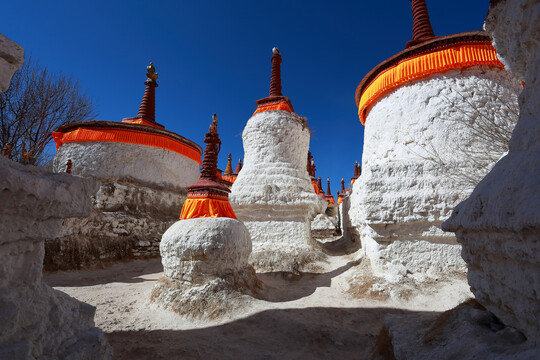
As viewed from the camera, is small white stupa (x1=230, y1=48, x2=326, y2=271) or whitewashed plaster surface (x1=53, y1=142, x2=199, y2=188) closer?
small white stupa (x1=230, y1=48, x2=326, y2=271)

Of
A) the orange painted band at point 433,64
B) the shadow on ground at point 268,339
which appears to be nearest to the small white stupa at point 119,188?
the shadow on ground at point 268,339

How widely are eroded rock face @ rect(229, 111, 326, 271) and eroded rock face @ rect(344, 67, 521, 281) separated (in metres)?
2.04

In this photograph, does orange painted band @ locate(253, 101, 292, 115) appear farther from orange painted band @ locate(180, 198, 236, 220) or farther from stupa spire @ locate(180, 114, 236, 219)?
orange painted band @ locate(180, 198, 236, 220)

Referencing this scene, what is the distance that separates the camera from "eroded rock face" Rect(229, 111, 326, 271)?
698 cm

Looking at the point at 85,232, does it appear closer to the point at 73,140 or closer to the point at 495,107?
the point at 73,140

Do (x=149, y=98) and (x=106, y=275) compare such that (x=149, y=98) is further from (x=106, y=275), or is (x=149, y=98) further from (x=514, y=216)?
(x=514, y=216)

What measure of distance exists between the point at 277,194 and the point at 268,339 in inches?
176

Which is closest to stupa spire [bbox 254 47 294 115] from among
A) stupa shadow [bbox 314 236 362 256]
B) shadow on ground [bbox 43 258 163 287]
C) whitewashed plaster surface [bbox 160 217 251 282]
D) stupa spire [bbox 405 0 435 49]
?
stupa spire [bbox 405 0 435 49]

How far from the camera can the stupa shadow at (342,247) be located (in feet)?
25.3

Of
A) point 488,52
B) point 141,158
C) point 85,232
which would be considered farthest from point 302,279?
point 141,158

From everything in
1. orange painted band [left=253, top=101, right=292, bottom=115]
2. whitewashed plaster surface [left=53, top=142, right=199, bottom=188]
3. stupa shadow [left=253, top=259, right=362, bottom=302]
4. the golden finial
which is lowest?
Result: stupa shadow [left=253, top=259, right=362, bottom=302]

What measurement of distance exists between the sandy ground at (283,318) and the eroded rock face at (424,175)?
551 millimetres

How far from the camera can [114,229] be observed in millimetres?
8453

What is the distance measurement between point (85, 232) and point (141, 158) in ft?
10.2
